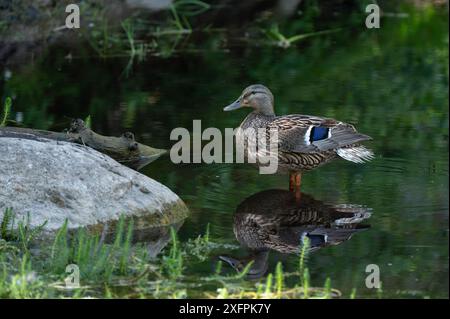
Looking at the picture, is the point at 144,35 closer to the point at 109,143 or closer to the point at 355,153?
the point at 109,143

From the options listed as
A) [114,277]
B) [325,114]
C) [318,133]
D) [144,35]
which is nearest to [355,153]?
[318,133]

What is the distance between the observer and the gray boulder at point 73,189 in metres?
7.49

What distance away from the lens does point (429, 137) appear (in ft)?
35.7

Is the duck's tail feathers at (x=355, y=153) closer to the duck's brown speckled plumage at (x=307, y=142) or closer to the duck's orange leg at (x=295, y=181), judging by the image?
the duck's brown speckled plumage at (x=307, y=142)

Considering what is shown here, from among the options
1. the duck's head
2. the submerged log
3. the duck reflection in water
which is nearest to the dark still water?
the duck reflection in water

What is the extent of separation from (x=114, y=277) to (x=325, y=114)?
5687 millimetres

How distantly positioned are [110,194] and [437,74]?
24.5 ft

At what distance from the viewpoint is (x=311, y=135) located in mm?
9078

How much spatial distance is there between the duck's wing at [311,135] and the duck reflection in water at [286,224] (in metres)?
0.41

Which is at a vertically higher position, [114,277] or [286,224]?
[286,224]

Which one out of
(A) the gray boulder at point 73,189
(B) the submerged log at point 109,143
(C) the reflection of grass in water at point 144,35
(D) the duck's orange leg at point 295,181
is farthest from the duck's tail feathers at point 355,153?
(C) the reflection of grass in water at point 144,35

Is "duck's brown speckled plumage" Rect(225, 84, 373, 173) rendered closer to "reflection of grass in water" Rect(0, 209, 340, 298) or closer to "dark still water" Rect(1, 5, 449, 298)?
"dark still water" Rect(1, 5, 449, 298)
